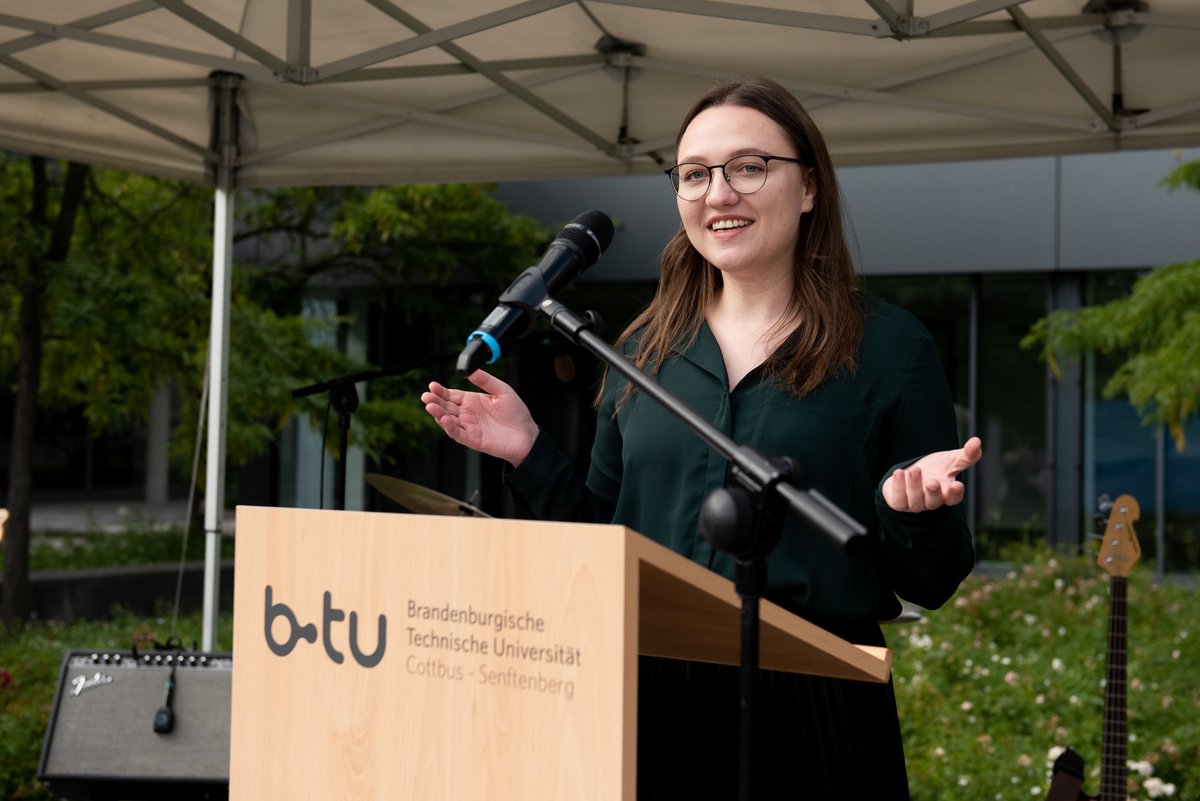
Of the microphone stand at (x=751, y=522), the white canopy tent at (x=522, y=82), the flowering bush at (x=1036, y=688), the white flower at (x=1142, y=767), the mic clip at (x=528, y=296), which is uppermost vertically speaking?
the white canopy tent at (x=522, y=82)

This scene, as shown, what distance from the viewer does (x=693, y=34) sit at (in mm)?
4531

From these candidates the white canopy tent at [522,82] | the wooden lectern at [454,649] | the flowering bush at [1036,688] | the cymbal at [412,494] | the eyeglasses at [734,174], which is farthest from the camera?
the flowering bush at [1036,688]

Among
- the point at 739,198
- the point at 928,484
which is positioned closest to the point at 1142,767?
the point at 739,198

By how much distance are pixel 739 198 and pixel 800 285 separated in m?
0.21

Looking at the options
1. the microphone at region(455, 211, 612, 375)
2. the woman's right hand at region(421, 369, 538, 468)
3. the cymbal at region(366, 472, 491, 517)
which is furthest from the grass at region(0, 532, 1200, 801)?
the microphone at region(455, 211, 612, 375)

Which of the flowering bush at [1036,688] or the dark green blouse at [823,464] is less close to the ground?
the dark green blouse at [823,464]

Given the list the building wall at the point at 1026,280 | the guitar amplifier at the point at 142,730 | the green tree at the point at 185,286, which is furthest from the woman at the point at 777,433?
the building wall at the point at 1026,280

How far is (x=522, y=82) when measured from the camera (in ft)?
16.3

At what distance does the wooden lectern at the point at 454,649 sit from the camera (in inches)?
55.9

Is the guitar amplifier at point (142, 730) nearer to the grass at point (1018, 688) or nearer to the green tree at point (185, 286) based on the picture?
the grass at point (1018, 688)

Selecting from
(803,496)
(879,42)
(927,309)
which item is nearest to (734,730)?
(803,496)

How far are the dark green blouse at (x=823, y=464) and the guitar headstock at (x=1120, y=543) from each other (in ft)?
8.56

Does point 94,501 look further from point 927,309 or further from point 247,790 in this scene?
point 247,790

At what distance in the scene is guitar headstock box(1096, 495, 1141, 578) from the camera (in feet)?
14.7
